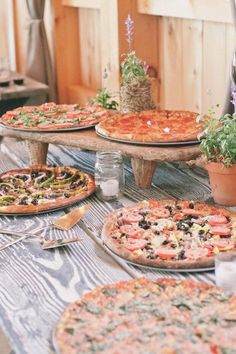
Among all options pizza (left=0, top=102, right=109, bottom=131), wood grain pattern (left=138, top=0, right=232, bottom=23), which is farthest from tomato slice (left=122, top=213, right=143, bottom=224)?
wood grain pattern (left=138, top=0, right=232, bottom=23)

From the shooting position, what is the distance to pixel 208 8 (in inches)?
104

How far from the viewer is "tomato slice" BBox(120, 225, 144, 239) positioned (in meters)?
1.73

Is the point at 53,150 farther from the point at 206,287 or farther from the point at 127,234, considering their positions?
the point at 206,287

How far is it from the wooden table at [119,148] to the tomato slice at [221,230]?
0.34 metres

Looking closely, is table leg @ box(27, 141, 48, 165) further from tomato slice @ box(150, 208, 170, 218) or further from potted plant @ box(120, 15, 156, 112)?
tomato slice @ box(150, 208, 170, 218)

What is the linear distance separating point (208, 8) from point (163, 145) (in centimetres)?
81

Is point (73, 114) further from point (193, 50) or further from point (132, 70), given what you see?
point (193, 50)

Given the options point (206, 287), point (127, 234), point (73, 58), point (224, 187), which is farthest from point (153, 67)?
point (206, 287)

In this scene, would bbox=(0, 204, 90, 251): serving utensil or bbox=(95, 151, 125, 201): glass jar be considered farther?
bbox=(95, 151, 125, 201): glass jar

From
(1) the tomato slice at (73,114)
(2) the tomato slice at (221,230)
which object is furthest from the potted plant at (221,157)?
(1) the tomato slice at (73,114)

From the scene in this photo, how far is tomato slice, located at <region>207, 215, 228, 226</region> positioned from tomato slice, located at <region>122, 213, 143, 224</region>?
18cm

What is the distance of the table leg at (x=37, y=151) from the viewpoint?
238cm

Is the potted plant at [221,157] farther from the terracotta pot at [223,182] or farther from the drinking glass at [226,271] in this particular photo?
the drinking glass at [226,271]

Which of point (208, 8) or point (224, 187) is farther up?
point (208, 8)
